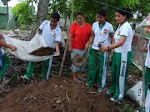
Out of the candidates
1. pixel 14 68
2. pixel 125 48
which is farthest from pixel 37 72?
pixel 125 48

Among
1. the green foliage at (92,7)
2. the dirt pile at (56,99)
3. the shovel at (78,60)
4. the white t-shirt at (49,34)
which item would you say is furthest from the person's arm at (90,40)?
the green foliage at (92,7)

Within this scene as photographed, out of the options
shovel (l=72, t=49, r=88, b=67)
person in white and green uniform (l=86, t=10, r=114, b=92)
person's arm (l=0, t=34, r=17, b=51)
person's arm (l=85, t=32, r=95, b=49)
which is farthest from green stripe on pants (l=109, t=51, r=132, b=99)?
person's arm (l=0, t=34, r=17, b=51)

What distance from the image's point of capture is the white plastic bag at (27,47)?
162 inches

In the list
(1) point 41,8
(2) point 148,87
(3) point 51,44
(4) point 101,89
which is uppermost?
(1) point 41,8

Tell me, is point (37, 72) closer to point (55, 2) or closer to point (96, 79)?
point (96, 79)

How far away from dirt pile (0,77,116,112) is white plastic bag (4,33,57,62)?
0.64 m

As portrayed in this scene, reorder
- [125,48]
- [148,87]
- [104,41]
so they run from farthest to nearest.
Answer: [104,41]
[125,48]
[148,87]

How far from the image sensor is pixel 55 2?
19.7 feet

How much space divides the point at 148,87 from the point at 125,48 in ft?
2.50

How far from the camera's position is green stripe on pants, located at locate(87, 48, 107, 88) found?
427 centimetres

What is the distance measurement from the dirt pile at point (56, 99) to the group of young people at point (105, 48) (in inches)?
19.6

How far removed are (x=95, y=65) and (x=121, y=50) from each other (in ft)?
2.70

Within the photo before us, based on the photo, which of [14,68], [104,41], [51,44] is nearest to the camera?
[104,41]

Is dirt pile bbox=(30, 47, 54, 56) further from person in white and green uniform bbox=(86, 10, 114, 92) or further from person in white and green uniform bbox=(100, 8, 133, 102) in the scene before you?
person in white and green uniform bbox=(100, 8, 133, 102)
